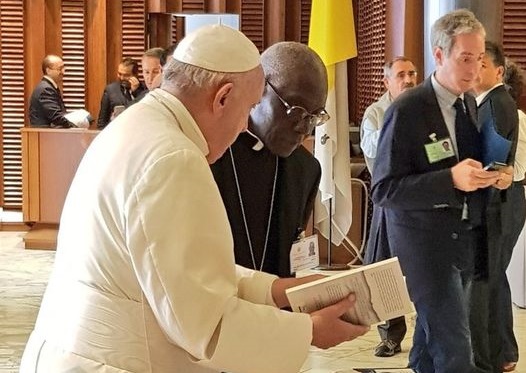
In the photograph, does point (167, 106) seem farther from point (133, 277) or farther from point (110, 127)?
point (133, 277)

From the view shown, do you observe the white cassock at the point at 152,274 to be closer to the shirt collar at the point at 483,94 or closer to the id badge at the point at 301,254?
the id badge at the point at 301,254

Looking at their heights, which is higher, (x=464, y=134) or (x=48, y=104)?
(x=464, y=134)

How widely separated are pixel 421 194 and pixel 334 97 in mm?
3307

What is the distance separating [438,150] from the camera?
3.20 metres

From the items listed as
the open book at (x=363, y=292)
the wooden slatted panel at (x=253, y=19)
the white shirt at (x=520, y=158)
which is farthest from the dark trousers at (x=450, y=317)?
the wooden slatted panel at (x=253, y=19)

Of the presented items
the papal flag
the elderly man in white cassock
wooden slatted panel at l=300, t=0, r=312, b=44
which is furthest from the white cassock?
wooden slatted panel at l=300, t=0, r=312, b=44

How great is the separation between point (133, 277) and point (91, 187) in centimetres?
18

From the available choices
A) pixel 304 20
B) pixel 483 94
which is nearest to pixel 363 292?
pixel 483 94

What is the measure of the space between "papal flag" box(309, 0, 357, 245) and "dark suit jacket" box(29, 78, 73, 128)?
3015mm

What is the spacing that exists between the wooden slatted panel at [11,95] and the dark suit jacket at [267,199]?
299 inches

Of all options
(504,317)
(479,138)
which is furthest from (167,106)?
(504,317)

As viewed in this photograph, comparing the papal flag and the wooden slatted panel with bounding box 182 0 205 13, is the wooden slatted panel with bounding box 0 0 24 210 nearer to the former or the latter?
the wooden slatted panel with bounding box 182 0 205 13

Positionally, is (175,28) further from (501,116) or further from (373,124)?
(501,116)

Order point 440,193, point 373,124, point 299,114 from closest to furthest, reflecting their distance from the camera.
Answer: point 299,114, point 440,193, point 373,124
